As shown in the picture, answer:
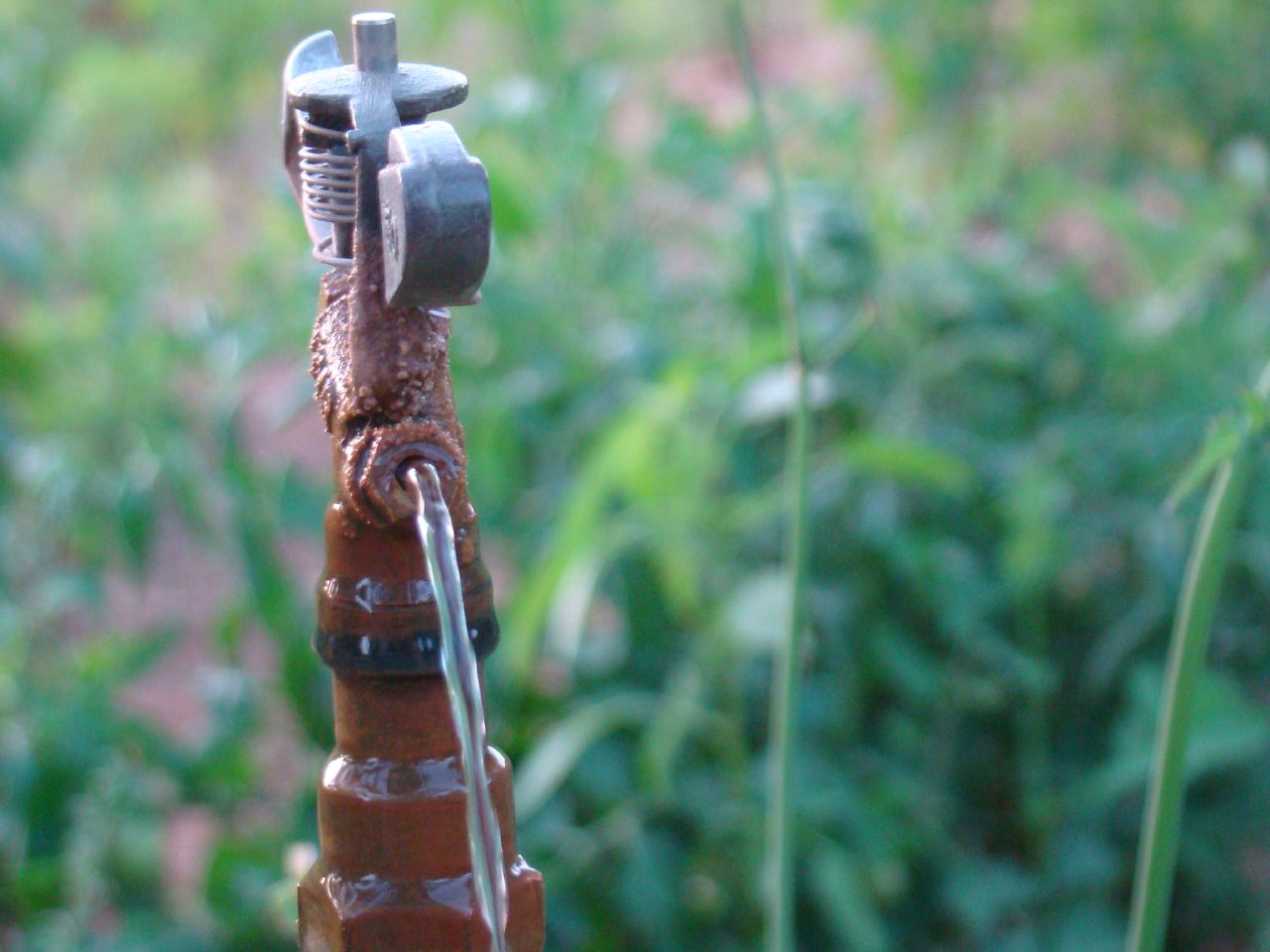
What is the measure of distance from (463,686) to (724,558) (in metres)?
1.04

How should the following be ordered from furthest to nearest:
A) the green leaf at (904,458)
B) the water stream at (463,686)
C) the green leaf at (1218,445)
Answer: the green leaf at (904,458) → the green leaf at (1218,445) → the water stream at (463,686)

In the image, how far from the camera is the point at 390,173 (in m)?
0.45

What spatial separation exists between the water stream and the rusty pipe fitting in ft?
0.04

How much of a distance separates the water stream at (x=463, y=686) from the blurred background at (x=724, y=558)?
726 mm

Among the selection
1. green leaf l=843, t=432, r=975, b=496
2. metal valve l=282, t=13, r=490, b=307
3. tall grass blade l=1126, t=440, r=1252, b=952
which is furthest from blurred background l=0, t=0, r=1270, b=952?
metal valve l=282, t=13, r=490, b=307

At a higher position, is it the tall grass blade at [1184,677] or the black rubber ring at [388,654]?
the black rubber ring at [388,654]

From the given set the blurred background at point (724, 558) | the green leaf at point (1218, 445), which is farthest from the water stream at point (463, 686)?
the blurred background at point (724, 558)

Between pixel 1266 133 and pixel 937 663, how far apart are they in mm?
1284

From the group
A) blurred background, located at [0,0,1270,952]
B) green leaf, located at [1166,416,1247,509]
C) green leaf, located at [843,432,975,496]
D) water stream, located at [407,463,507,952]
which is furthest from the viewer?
blurred background, located at [0,0,1270,952]

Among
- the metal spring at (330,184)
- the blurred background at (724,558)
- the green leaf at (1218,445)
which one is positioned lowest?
the blurred background at (724,558)

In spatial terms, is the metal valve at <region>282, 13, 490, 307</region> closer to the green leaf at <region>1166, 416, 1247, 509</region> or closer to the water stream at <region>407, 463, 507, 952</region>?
the water stream at <region>407, 463, 507, 952</region>

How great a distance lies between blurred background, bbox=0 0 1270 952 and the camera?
4.82 ft

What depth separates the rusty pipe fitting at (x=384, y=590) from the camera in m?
0.49

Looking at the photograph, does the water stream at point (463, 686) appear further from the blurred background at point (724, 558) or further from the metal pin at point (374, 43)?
the blurred background at point (724, 558)
